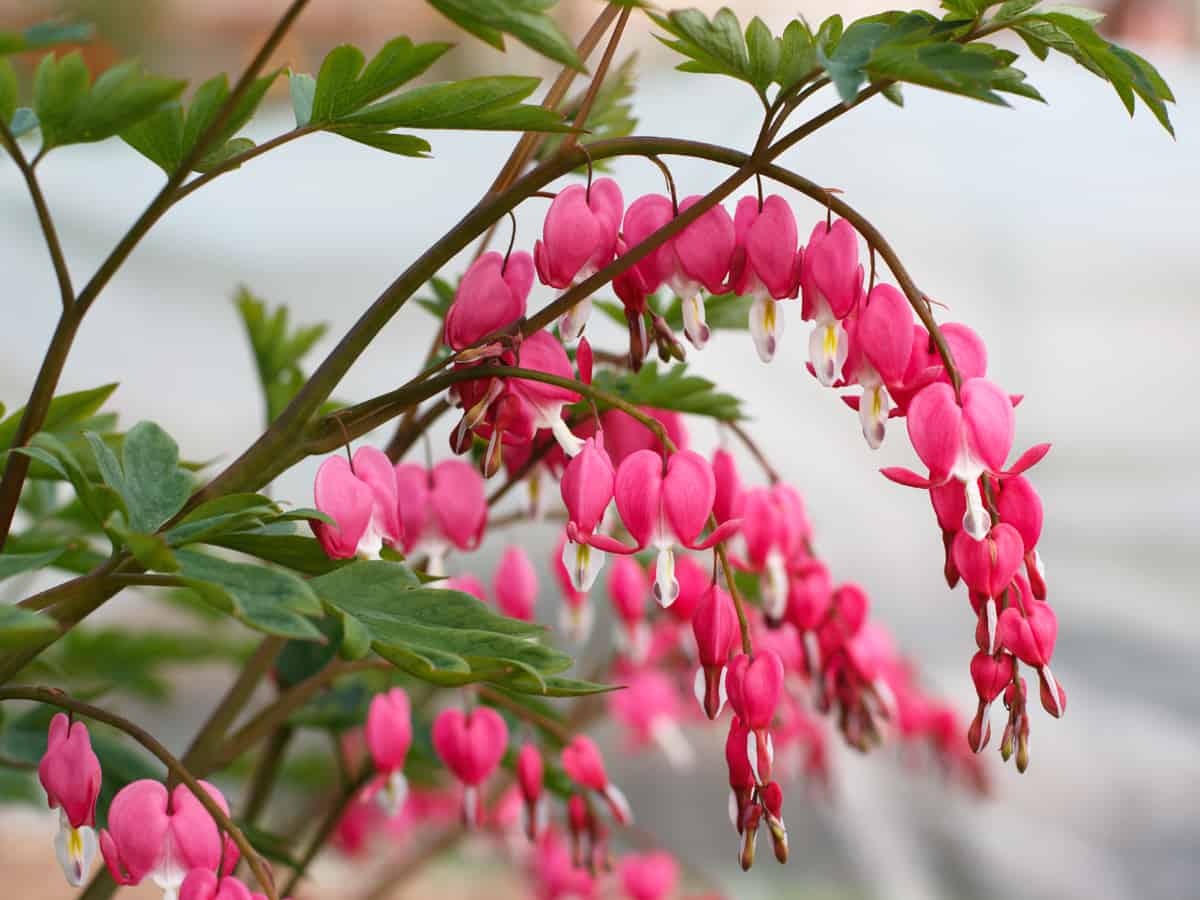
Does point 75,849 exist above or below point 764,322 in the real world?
below

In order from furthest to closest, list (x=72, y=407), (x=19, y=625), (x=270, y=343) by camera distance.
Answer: (x=270, y=343), (x=72, y=407), (x=19, y=625)

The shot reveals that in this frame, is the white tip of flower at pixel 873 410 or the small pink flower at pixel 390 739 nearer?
the white tip of flower at pixel 873 410

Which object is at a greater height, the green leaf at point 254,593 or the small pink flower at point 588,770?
the green leaf at point 254,593

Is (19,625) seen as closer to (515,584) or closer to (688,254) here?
(688,254)

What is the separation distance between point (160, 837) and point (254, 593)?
16 cm

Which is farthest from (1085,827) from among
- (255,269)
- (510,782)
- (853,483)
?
(255,269)

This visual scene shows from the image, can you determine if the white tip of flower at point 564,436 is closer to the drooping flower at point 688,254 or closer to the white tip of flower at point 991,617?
the drooping flower at point 688,254

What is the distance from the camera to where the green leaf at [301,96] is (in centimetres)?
59

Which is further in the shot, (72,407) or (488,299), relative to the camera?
(72,407)

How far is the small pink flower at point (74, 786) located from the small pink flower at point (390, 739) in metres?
0.27

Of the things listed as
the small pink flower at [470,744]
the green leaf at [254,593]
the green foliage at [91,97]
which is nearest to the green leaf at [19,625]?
the green leaf at [254,593]

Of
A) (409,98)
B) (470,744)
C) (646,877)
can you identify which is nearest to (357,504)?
(409,98)

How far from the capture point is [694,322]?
59cm

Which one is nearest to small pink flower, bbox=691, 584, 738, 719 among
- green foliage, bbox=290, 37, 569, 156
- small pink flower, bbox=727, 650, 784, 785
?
small pink flower, bbox=727, 650, 784, 785
